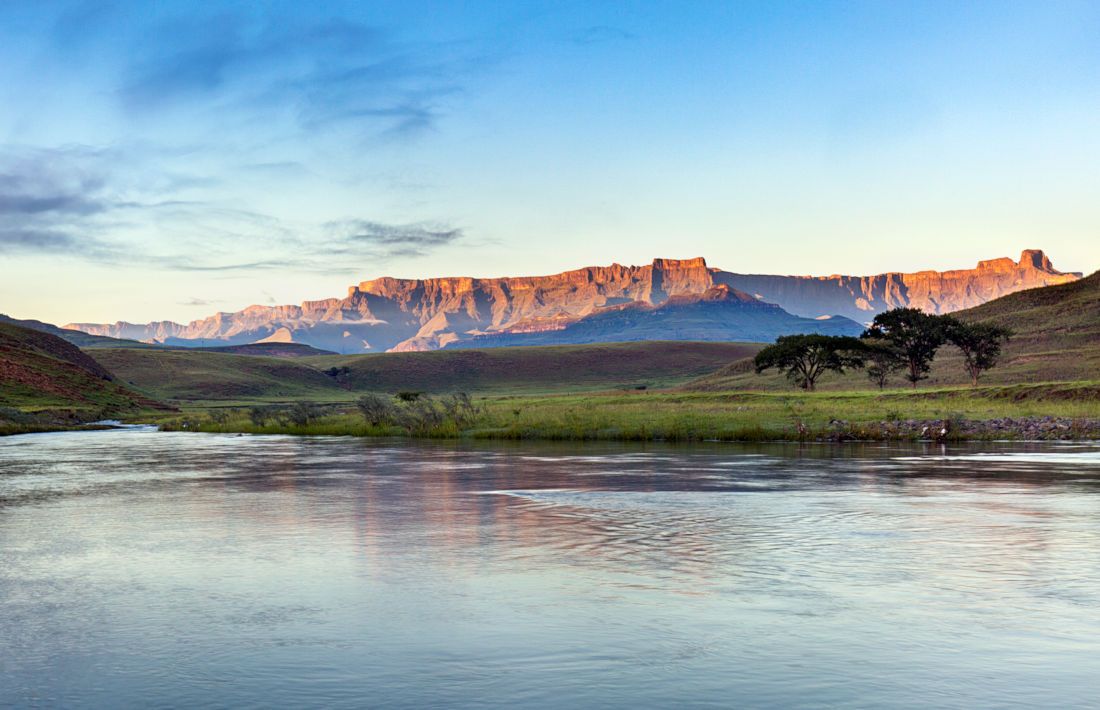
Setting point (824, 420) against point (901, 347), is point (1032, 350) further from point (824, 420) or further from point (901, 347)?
point (824, 420)

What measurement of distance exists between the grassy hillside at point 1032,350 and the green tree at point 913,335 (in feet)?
17.2

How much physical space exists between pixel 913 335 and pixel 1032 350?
32.6m

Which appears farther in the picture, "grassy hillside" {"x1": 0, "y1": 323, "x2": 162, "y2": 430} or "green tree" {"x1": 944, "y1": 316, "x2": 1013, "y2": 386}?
"grassy hillside" {"x1": 0, "y1": 323, "x2": 162, "y2": 430}

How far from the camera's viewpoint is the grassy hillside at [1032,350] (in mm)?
85250

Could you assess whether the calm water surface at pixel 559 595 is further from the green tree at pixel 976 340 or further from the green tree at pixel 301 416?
the green tree at pixel 976 340

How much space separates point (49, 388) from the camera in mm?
104438

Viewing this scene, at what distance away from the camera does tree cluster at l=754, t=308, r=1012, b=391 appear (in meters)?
83.5

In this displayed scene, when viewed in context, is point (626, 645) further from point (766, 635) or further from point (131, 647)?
point (131, 647)

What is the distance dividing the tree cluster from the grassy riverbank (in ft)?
63.6

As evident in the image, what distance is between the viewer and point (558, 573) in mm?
13523

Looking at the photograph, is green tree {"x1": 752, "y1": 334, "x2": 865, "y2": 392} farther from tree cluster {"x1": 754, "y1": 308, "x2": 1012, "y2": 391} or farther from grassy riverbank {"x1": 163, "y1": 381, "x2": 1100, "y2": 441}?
grassy riverbank {"x1": 163, "y1": 381, "x2": 1100, "y2": 441}

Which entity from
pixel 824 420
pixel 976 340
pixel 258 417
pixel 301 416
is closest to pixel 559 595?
pixel 824 420

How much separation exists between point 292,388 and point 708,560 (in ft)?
603

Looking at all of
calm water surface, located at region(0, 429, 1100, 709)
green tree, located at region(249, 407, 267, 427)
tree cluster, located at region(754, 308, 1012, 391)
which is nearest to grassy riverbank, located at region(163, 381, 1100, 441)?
green tree, located at region(249, 407, 267, 427)
